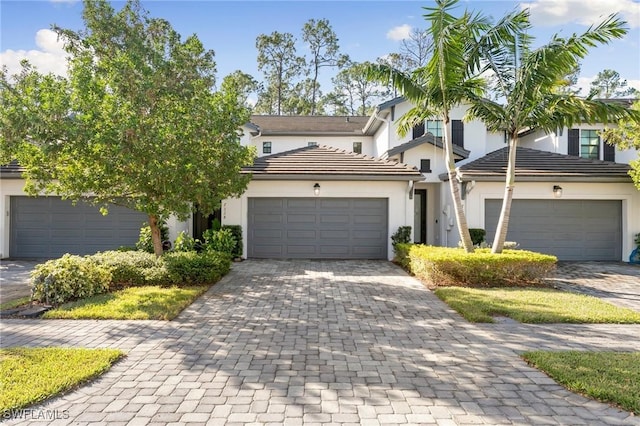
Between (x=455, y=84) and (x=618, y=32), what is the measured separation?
3437 millimetres

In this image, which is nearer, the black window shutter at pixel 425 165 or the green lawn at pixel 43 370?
the green lawn at pixel 43 370

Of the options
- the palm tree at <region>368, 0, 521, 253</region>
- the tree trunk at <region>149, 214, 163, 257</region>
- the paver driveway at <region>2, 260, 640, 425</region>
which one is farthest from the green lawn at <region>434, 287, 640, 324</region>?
the tree trunk at <region>149, 214, 163, 257</region>

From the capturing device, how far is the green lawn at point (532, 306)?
6.36m

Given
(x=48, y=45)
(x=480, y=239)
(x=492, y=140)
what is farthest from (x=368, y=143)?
(x=48, y=45)

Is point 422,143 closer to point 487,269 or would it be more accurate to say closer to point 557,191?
point 557,191

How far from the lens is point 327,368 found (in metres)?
4.38

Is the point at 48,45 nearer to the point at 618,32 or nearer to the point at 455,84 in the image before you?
the point at 455,84

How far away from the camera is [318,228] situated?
541 inches

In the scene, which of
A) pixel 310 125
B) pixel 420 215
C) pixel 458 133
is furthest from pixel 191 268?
pixel 310 125

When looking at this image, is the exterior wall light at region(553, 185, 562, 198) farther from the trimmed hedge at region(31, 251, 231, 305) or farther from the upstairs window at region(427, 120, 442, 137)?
the trimmed hedge at region(31, 251, 231, 305)

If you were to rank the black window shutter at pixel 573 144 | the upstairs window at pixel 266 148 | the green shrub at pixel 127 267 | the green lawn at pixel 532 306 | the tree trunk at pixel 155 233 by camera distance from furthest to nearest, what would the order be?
the upstairs window at pixel 266 148
the black window shutter at pixel 573 144
the tree trunk at pixel 155 233
the green shrub at pixel 127 267
the green lawn at pixel 532 306

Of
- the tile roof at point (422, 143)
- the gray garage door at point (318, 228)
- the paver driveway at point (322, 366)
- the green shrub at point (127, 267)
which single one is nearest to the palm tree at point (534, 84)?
the gray garage door at point (318, 228)

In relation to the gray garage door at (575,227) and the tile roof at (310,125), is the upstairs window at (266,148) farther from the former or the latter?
the gray garage door at (575,227)

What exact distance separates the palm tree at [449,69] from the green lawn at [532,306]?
209cm
